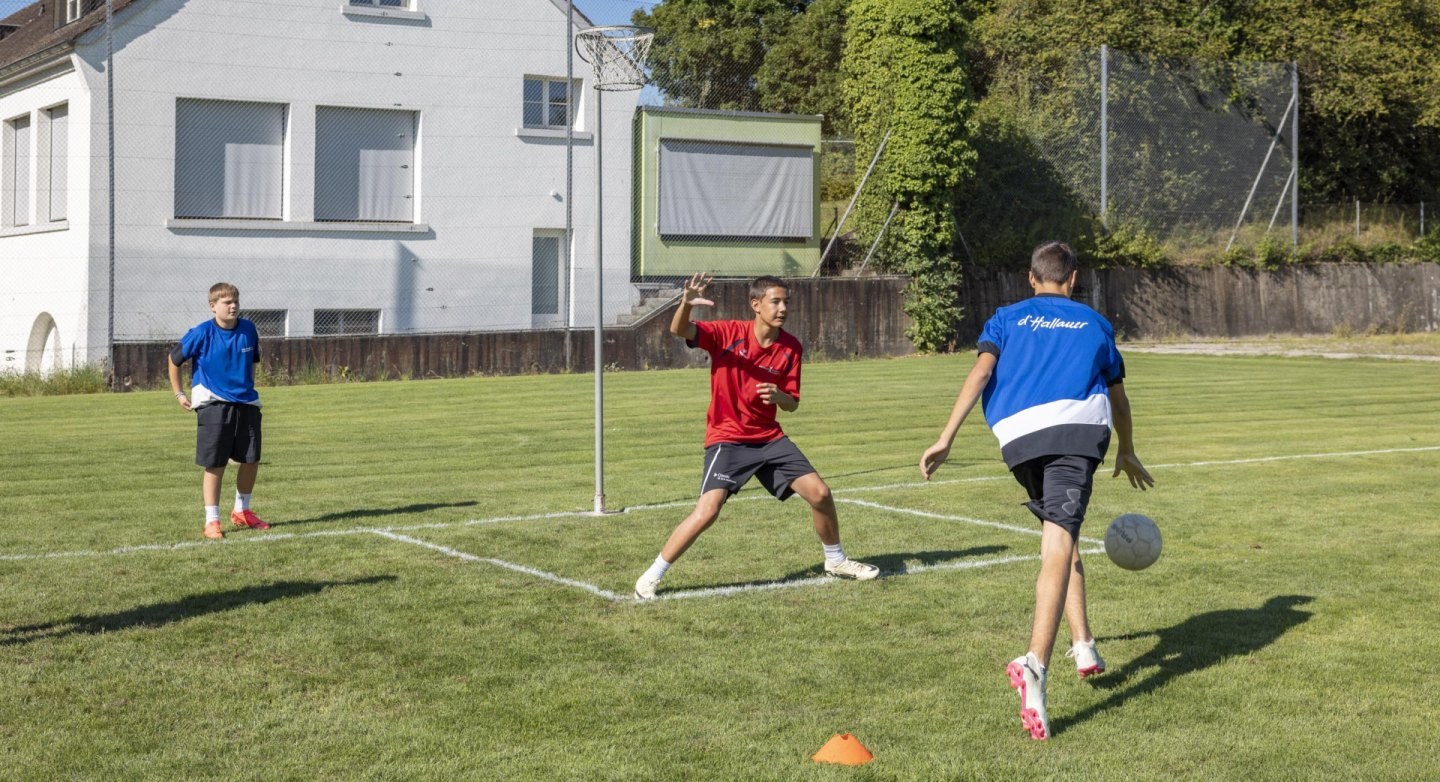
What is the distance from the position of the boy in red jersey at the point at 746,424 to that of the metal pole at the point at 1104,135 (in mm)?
31483

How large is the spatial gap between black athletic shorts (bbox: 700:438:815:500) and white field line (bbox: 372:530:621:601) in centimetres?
81

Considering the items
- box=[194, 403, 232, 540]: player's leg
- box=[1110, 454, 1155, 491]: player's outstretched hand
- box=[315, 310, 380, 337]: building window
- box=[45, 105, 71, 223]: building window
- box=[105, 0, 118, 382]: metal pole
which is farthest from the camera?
box=[315, 310, 380, 337]: building window

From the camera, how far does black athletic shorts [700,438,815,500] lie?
8328 mm

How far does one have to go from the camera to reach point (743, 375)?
8.38 meters

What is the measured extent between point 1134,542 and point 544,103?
1105 inches

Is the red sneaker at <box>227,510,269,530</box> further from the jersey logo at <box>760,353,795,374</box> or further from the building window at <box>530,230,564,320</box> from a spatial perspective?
the building window at <box>530,230,564,320</box>

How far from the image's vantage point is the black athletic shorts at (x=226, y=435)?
10602 mm

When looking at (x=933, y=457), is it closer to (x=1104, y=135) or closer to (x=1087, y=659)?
(x=1087, y=659)

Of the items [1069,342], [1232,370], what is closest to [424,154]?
[1232,370]

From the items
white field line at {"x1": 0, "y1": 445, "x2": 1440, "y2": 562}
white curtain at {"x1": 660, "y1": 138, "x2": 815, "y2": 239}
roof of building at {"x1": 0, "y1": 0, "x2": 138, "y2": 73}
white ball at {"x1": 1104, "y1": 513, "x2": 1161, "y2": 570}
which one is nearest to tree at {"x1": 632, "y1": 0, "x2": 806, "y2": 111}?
white curtain at {"x1": 660, "y1": 138, "x2": 815, "y2": 239}

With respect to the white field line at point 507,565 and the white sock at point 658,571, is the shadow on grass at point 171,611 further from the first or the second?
the white sock at point 658,571

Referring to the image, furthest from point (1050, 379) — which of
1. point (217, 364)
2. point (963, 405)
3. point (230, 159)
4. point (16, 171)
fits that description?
point (16, 171)

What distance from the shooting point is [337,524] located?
35.4 feet

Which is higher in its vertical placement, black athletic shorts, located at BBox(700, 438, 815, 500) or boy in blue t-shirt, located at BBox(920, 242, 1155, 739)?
boy in blue t-shirt, located at BBox(920, 242, 1155, 739)
